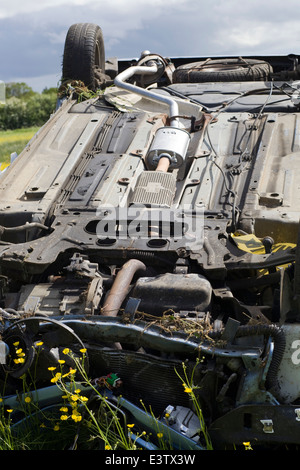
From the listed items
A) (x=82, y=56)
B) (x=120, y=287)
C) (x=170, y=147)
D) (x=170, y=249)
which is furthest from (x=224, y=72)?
(x=120, y=287)

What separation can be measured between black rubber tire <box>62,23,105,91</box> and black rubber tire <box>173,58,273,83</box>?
102cm

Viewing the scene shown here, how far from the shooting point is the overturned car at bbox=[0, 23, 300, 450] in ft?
11.1

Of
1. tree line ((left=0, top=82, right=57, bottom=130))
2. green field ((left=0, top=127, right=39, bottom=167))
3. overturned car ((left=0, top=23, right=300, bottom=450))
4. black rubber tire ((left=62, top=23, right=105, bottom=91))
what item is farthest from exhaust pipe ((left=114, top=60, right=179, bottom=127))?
tree line ((left=0, top=82, right=57, bottom=130))

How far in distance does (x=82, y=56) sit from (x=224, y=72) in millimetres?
1721

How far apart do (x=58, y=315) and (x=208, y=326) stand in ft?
3.20

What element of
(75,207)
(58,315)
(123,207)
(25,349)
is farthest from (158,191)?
(25,349)

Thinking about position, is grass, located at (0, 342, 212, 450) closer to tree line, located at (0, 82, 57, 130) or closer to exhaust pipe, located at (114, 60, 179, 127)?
exhaust pipe, located at (114, 60, 179, 127)

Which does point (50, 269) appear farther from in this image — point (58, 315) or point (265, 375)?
point (265, 375)

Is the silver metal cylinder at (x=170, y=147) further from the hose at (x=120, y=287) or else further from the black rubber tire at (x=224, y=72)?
the black rubber tire at (x=224, y=72)

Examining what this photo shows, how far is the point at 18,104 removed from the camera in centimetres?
2300

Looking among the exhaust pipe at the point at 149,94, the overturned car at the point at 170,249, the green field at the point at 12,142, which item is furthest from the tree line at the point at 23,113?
the exhaust pipe at the point at 149,94

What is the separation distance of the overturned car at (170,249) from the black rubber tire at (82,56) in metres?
0.24

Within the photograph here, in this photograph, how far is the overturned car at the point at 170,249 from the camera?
11.1ft

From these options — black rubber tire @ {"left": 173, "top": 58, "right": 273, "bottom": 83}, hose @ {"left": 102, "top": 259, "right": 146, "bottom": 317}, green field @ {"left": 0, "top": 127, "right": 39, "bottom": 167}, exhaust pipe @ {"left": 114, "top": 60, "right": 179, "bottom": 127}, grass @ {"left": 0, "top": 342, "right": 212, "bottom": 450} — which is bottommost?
green field @ {"left": 0, "top": 127, "right": 39, "bottom": 167}
